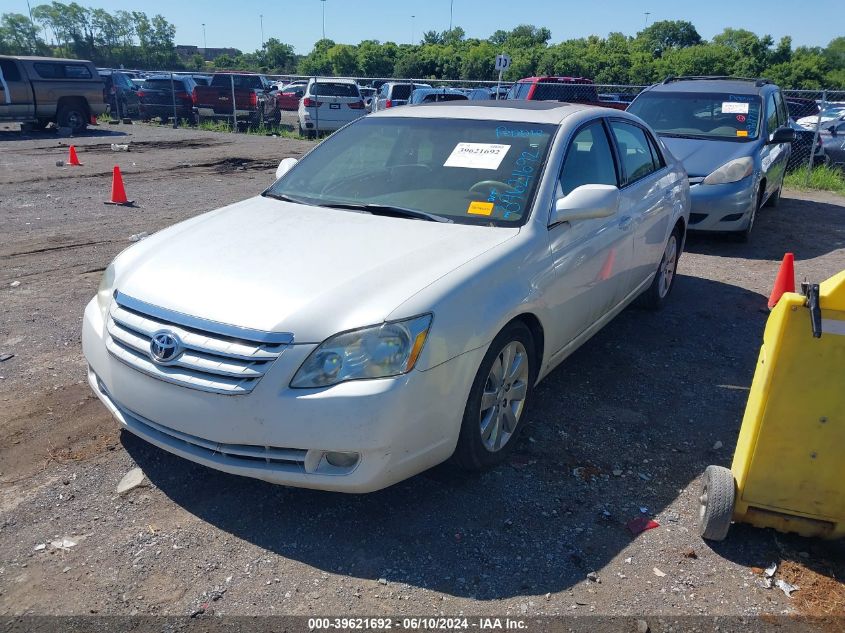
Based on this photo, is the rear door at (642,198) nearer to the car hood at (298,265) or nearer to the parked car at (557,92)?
the car hood at (298,265)

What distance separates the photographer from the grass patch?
1308 centimetres

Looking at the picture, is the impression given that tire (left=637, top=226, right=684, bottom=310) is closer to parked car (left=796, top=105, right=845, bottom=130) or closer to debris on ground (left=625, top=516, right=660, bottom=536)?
debris on ground (left=625, top=516, right=660, bottom=536)

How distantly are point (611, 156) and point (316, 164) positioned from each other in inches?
78.1

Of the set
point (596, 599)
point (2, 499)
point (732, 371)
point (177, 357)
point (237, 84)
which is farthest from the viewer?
point (237, 84)

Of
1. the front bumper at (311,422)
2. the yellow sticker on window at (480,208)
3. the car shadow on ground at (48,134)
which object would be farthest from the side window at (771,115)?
the car shadow on ground at (48,134)

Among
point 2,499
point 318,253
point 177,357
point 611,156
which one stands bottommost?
point 2,499

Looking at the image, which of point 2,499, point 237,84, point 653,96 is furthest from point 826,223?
point 237,84

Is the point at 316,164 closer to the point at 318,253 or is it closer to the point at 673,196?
the point at 318,253

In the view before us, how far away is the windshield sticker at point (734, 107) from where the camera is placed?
910 cm

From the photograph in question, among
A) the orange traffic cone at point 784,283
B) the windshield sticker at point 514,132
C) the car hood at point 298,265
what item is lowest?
the orange traffic cone at point 784,283

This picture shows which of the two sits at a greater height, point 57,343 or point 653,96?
point 653,96

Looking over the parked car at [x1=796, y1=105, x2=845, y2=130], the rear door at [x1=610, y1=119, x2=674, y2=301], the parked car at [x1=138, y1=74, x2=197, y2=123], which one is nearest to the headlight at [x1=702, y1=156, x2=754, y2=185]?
the rear door at [x1=610, y1=119, x2=674, y2=301]

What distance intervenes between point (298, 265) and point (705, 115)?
7.84 meters

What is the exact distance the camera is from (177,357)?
2.85 meters
